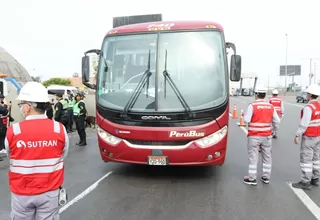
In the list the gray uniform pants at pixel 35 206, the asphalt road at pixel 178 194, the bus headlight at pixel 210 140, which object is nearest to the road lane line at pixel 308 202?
the asphalt road at pixel 178 194

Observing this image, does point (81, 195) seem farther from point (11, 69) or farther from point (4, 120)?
point (11, 69)

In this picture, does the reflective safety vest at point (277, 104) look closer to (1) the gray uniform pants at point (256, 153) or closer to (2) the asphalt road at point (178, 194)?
(2) the asphalt road at point (178, 194)

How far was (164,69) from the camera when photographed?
17.4ft

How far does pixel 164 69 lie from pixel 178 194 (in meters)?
2.20

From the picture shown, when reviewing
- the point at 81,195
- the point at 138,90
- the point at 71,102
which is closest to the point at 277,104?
the point at 138,90

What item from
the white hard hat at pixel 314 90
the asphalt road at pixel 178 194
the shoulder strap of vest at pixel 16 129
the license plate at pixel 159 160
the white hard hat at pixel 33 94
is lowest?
the asphalt road at pixel 178 194

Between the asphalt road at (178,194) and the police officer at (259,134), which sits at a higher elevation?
the police officer at (259,134)

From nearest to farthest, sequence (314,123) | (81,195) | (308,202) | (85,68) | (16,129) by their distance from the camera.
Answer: (16,129) < (308,202) < (81,195) < (314,123) < (85,68)

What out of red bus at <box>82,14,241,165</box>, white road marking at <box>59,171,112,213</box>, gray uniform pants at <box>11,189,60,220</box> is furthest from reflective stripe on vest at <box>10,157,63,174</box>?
red bus at <box>82,14,241,165</box>

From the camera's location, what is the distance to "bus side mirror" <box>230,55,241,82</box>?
5.60m

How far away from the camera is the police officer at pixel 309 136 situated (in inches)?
194

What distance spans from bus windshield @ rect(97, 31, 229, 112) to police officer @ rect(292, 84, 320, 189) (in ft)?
4.64

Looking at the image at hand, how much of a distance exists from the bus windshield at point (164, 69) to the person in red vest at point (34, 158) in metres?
2.63

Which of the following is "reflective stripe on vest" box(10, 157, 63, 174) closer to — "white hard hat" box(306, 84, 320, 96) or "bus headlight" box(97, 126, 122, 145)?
"bus headlight" box(97, 126, 122, 145)
